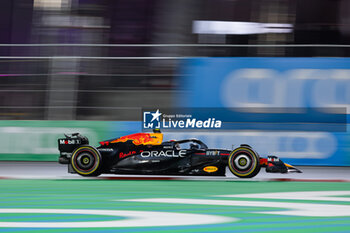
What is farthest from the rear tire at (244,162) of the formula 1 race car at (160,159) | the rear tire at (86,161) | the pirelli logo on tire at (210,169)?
the rear tire at (86,161)

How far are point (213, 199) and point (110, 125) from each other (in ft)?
18.2

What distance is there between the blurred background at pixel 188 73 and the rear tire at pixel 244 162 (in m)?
2.46

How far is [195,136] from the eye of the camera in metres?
10.9

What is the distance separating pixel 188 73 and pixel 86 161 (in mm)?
3373

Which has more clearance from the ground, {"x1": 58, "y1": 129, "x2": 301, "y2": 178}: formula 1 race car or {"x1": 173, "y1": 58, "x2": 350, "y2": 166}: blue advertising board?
{"x1": 173, "y1": 58, "x2": 350, "y2": 166}: blue advertising board

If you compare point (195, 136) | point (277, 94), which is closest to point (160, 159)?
point (195, 136)

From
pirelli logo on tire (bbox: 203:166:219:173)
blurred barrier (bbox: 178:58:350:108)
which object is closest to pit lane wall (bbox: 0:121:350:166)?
blurred barrier (bbox: 178:58:350:108)

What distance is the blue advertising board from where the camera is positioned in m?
10.8

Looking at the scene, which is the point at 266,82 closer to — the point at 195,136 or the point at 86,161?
the point at 195,136

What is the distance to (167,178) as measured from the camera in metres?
8.74

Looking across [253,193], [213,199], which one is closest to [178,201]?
[213,199]

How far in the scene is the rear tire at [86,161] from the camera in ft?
28.0

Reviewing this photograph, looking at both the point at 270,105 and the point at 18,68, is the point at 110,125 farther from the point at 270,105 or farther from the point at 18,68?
the point at 270,105

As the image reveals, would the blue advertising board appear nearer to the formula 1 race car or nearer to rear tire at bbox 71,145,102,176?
the formula 1 race car
